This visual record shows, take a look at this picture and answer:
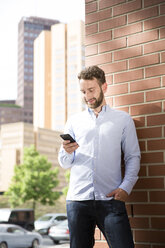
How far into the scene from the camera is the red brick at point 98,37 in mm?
3107

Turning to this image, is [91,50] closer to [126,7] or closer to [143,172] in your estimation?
[126,7]

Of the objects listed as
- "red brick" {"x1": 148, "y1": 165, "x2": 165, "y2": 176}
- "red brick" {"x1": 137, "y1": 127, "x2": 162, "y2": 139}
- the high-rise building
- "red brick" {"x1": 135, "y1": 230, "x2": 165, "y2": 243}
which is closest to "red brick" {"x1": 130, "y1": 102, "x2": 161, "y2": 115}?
"red brick" {"x1": 137, "y1": 127, "x2": 162, "y2": 139}

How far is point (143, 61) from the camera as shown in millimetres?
2898

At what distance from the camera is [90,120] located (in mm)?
2604

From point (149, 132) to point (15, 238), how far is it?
52.6 ft

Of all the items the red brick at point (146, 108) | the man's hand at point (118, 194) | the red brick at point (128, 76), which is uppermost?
the red brick at point (128, 76)

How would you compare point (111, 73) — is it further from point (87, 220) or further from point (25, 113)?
point (25, 113)

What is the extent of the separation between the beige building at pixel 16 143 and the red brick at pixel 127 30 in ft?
241

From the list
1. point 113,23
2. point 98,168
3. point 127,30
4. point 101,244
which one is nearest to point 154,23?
point 127,30

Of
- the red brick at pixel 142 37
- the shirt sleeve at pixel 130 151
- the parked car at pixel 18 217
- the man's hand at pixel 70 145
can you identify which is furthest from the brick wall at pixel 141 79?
the parked car at pixel 18 217

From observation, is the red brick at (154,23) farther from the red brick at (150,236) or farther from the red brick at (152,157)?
the red brick at (150,236)

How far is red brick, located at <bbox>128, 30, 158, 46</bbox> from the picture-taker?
2871mm

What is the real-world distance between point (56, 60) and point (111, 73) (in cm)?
11334

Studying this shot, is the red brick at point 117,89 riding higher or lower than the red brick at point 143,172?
higher
